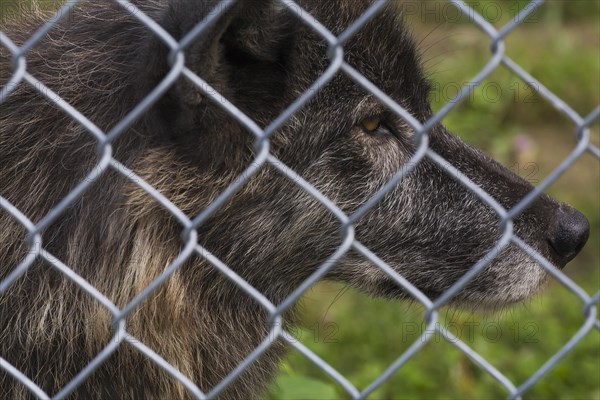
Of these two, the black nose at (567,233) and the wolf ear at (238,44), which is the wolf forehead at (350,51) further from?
the black nose at (567,233)

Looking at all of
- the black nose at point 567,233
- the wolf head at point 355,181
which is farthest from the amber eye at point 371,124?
the black nose at point 567,233

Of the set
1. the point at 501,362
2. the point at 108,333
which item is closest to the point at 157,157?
the point at 108,333

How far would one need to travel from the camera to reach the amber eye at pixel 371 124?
339 cm

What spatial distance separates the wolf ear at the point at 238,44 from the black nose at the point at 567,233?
116 cm

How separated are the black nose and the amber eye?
75 centimetres

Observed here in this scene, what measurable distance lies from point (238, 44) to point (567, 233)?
1421 millimetres

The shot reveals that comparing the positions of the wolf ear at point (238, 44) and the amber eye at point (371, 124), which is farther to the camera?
the amber eye at point (371, 124)

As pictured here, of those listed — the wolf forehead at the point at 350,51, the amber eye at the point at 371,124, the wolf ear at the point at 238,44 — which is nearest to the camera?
the wolf ear at the point at 238,44

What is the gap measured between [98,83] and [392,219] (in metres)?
1.14

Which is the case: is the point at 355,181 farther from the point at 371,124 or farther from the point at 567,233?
the point at 567,233

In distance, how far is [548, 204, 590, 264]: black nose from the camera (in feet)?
11.3

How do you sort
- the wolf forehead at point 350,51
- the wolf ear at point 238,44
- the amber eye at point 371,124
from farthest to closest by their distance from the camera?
the amber eye at point 371,124, the wolf forehead at point 350,51, the wolf ear at point 238,44

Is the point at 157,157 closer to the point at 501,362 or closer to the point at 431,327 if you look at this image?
the point at 431,327

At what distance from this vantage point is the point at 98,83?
127 inches
